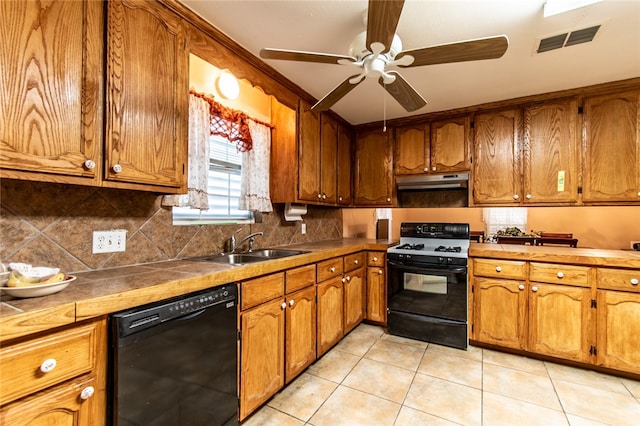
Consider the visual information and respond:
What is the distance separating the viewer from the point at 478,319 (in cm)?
271

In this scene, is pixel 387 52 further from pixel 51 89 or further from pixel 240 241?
pixel 240 241

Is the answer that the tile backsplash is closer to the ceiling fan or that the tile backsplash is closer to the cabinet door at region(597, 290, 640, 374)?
the ceiling fan

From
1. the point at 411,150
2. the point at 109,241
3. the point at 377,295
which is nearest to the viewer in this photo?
the point at 109,241

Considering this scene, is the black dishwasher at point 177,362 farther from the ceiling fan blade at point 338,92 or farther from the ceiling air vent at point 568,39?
the ceiling air vent at point 568,39

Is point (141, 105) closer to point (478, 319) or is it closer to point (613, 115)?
point (478, 319)

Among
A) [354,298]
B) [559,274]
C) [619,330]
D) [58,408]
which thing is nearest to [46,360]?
[58,408]

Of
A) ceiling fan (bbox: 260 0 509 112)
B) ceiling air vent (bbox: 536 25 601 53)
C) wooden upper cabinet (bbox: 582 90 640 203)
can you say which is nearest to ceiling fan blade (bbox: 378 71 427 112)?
ceiling fan (bbox: 260 0 509 112)

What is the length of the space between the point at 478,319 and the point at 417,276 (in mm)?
644

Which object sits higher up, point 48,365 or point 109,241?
point 109,241

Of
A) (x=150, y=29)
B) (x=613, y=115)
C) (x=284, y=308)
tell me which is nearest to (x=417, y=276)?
(x=284, y=308)

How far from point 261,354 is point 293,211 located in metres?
1.42

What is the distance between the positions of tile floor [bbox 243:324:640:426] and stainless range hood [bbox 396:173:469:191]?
167 cm

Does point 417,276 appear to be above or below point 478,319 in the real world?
above

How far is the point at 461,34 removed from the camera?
1.87m
